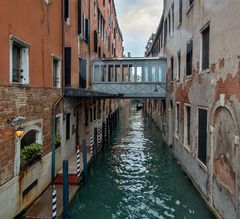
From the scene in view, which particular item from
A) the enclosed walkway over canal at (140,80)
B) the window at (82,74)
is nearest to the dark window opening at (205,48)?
the window at (82,74)

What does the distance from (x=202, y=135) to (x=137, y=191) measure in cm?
274

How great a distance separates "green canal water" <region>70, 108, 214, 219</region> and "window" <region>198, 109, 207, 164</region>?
45.8 inches

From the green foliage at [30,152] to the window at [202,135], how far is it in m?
4.71

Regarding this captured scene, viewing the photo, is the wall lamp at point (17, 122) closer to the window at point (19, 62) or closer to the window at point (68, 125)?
the window at point (19, 62)

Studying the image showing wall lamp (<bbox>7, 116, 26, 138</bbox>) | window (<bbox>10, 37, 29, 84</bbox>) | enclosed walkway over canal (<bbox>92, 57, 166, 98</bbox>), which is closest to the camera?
wall lamp (<bbox>7, 116, 26, 138</bbox>)

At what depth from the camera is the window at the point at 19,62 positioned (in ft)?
22.1

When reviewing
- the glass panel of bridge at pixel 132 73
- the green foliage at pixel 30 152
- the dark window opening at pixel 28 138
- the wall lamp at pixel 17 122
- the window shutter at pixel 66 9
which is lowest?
the green foliage at pixel 30 152

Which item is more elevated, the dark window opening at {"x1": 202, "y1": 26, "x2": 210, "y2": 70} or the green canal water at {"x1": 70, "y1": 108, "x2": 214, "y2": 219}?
the dark window opening at {"x1": 202, "y1": 26, "x2": 210, "y2": 70}

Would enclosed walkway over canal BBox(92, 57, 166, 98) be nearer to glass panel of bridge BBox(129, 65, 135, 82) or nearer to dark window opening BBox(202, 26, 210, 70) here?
glass panel of bridge BBox(129, 65, 135, 82)

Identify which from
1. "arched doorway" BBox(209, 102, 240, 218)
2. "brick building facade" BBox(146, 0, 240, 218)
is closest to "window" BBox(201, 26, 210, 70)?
"brick building facade" BBox(146, 0, 240, 218)

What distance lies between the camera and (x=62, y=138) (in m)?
10.6

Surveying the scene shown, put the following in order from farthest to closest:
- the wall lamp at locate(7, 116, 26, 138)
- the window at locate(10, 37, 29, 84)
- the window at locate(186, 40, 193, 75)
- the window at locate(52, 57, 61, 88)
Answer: the window at locate(186, 40, 193, 75) < the window at locate(52, 57, 61, 88) < the window at locate(10, 37, 29, 84) < the wall lamp at locate(7, 116, 26, 138)

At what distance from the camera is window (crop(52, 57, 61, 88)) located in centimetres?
985

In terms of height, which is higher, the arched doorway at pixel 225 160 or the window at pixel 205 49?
the window at pixel 205 49
